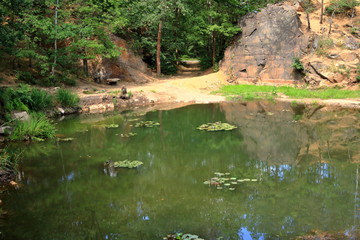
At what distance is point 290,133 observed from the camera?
13.2m

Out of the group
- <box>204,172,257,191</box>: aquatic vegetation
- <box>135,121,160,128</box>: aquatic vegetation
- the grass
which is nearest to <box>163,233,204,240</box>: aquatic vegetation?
<box>204,172,257,191</box>: aquatic vegetation

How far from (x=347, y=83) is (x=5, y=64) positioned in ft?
64.9

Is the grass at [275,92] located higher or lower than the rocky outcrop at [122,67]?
lower

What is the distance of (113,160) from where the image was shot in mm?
10125

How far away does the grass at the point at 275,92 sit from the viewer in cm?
1953

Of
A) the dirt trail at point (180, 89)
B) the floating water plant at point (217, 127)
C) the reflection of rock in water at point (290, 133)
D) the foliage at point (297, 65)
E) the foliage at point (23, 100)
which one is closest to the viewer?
the reflection of rock in water at point (290, 133)

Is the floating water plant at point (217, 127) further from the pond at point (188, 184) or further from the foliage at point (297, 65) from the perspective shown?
the foliage at point (297, 65)

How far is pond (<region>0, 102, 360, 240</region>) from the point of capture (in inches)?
245

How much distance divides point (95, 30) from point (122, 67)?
13.0 ft

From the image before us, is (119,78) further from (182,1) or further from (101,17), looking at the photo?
(182,1)

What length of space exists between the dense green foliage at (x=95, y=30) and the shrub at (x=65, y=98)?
219cm

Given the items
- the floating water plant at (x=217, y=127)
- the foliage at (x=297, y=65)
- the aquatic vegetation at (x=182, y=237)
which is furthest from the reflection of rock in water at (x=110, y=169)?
the foliage at (x=297, y=65)

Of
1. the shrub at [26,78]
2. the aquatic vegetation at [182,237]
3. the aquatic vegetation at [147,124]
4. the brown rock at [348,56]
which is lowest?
the aquatic vegetation at [147,124]

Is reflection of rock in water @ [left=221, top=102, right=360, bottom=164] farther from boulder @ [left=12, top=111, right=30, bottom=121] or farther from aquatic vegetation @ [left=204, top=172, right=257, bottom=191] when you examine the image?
boulder @ [left=12, top=111, right=30, bottom=121]
